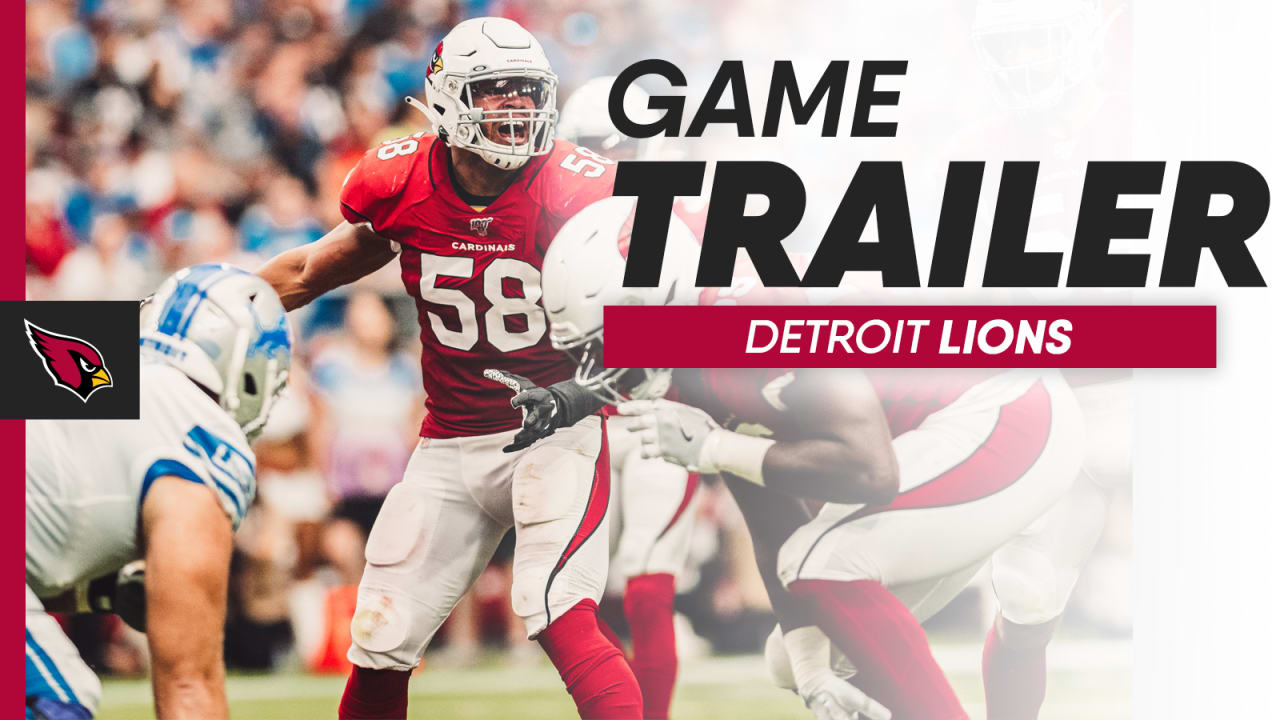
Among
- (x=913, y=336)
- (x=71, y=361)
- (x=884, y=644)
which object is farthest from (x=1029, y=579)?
(x=71, y=361)

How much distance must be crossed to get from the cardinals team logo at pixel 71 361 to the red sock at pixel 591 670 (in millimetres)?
1113

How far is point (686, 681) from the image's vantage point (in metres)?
2.62

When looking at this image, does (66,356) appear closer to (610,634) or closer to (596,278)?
(596,278)

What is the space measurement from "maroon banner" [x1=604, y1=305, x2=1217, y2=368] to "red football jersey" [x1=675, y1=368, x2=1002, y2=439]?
0.03 m

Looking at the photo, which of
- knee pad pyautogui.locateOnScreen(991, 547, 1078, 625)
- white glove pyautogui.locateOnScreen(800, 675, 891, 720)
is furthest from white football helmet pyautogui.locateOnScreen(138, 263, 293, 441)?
knee pad pyautogui.locateOnScreen(991, 547, 1078, 625)

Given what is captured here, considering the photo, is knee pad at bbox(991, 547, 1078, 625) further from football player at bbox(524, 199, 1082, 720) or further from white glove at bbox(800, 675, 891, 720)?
white glove at bbox(800, 675, 891, 720)

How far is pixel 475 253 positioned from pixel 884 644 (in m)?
1.26

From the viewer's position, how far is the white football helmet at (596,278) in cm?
248

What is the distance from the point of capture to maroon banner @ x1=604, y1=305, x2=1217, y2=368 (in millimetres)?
2496

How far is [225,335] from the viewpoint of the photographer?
2406mm

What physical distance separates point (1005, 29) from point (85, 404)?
7.13 ft

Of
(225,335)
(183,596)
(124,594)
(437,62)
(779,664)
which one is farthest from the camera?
(779,664)

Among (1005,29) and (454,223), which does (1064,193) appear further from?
(454,223)

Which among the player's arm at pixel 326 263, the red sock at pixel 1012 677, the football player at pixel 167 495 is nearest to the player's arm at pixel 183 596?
the football player at pixel 167 495
